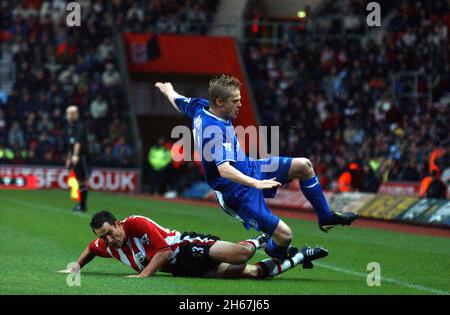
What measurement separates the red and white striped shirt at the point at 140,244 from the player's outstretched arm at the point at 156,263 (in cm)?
4

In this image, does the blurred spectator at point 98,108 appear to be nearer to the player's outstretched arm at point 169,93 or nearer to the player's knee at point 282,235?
the player's outstretched arm at point 169,93

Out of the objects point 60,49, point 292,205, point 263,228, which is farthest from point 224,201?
point 60,49

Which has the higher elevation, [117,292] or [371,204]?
[117,292]

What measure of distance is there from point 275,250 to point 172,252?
1053mm

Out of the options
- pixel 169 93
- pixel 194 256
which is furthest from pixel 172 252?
pixel 169 93

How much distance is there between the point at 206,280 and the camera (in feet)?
34.8

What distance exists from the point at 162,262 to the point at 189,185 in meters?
20.5

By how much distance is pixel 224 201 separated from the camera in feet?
34.9

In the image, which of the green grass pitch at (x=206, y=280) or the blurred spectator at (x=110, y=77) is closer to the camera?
the green grass pitch at (x=206, y=280)

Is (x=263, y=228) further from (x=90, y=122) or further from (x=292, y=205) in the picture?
(x=90, y=122)

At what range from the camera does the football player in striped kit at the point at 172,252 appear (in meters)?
10.3

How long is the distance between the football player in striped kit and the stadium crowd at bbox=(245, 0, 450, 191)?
13.5 m

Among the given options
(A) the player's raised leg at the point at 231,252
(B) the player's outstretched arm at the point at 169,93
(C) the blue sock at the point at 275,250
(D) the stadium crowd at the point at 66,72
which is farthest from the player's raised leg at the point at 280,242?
(D) the stadium crowd at the point at 66,72

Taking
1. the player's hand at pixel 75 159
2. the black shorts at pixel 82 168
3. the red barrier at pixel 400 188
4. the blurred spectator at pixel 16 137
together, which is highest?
the player's hand at pixel 75 159
